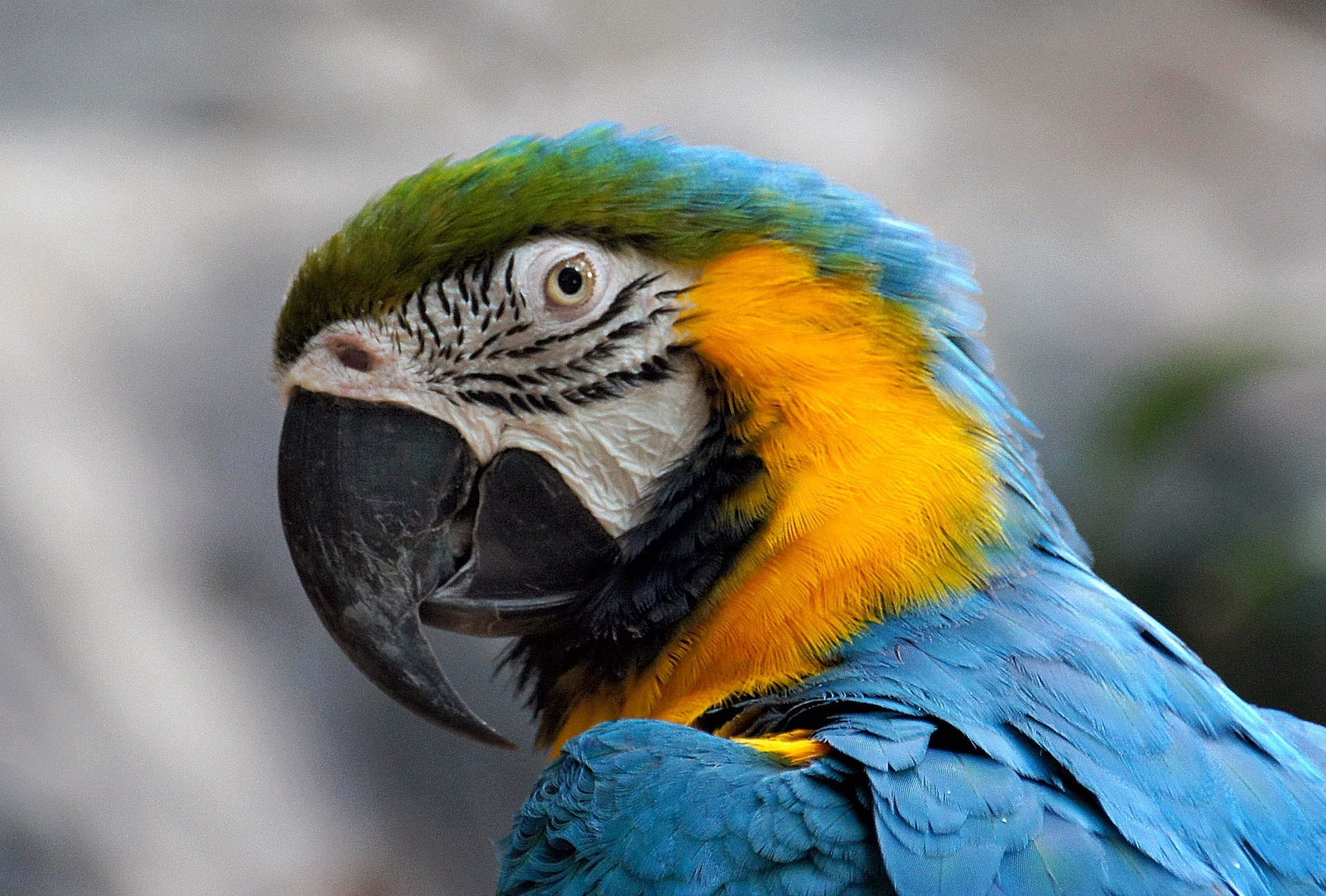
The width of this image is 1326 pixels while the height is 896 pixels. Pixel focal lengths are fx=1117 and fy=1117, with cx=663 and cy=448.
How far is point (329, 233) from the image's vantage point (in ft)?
9.13

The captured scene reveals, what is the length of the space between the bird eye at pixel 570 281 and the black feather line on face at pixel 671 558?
170mm

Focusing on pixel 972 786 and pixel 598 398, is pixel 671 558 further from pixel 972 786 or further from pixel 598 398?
pixel 972 786

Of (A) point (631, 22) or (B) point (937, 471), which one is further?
(A) point (631, 22)

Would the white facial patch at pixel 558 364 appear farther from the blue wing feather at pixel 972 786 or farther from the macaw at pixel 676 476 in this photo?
the blue wing feather at pixel 972 786

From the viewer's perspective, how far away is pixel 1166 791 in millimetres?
878

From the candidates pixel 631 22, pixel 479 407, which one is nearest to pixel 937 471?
pixel 479 407

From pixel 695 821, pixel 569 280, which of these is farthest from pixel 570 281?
pixel 695 821

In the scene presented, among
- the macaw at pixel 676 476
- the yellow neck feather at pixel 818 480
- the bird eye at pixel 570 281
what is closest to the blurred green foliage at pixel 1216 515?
the macaw at pixel 676 476

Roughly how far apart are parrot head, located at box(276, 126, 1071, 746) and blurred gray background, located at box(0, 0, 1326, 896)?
1.34 metres

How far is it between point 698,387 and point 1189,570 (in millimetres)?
1886

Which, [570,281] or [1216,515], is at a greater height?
[570,281]

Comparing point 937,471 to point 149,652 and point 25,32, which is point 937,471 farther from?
point 25,32

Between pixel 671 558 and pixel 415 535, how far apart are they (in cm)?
25

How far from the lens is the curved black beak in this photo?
109 cm
